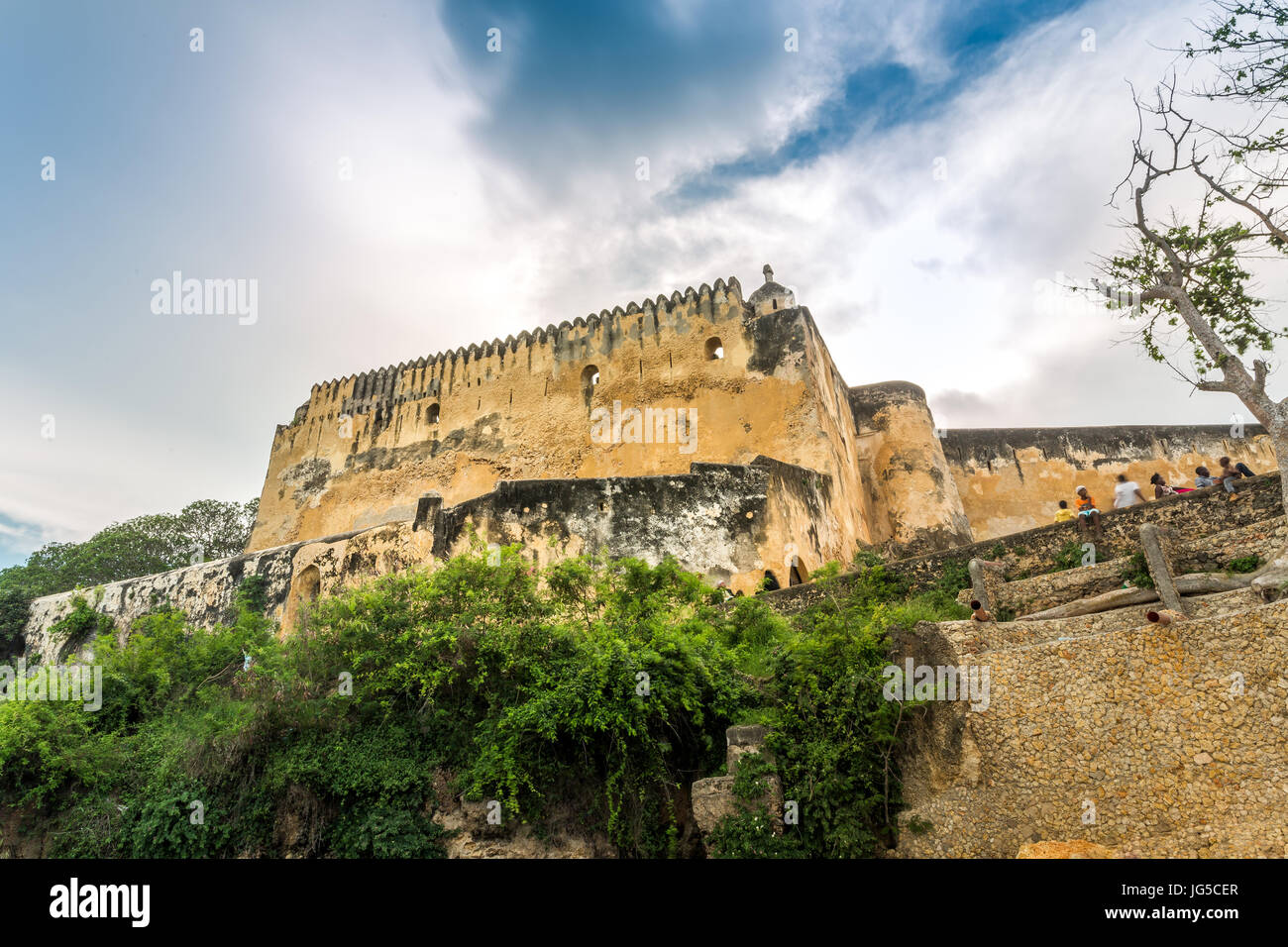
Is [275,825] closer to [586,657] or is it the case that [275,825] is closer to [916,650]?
[586,657]

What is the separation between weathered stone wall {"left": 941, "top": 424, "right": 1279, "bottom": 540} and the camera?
19062 mm

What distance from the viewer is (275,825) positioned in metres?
7.75

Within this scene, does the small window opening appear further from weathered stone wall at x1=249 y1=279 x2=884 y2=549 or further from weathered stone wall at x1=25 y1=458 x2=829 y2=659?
weathered stone wall at x1=25 y1=458 x2=829 y2=659

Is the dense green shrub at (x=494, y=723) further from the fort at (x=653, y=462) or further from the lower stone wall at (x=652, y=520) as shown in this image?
the fort at (x=653, y=462)

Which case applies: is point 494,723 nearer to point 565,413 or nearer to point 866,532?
point 866,532

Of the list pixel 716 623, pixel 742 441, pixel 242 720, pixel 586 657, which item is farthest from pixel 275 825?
pixel 742 441

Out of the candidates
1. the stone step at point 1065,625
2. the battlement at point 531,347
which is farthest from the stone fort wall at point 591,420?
the stone step at point 1065,625

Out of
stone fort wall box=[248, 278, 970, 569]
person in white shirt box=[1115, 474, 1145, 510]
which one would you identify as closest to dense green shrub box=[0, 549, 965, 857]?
person in white shirt box=[1115, 474, 1145, 510]

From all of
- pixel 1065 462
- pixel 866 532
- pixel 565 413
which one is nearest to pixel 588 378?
pixel 565 413

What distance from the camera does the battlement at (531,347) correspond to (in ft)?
58.9
